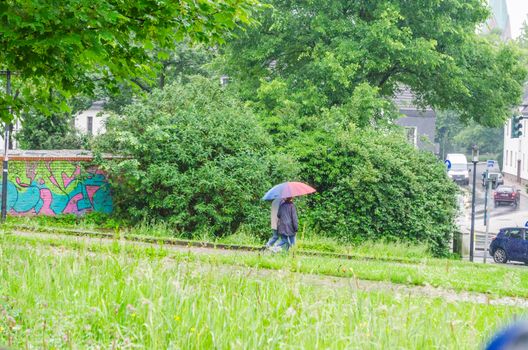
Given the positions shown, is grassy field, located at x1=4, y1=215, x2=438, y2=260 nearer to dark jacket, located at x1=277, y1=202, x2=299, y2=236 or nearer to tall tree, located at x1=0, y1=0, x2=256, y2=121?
dark jacket, located at x1=277, y1=202, x2=299, y2=236

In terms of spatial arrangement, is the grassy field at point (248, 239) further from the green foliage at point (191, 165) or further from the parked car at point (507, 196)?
the parked car at point (507, 196)

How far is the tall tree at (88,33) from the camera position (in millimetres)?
9711

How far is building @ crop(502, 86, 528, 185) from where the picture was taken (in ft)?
230

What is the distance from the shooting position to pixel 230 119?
23531 millimetres

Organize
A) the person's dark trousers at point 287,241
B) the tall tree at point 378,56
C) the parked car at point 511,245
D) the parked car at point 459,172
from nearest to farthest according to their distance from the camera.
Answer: the person's dark trousers at point 287,241 < the tall tree at point 378,56 < the parked car at point 511,245 < the parked car at point 459,172

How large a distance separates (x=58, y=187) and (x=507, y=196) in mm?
40216

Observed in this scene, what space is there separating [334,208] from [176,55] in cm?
2099

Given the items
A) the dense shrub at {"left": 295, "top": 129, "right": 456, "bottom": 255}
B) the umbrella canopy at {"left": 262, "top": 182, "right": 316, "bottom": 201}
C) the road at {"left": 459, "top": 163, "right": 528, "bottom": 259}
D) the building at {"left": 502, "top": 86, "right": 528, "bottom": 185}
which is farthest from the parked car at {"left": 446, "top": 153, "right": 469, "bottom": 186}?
the umbrella canopy at {"left": 262, "top": 182, "right": 316, "bottom": 201}

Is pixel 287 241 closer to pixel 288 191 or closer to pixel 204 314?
pixel 288 191

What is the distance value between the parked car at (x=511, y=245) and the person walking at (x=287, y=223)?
1481 cm

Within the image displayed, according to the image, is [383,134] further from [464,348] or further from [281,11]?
[464,348]

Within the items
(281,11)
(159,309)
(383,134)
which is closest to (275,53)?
(281,11)

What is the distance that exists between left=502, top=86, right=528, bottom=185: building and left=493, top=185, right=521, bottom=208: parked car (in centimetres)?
1075

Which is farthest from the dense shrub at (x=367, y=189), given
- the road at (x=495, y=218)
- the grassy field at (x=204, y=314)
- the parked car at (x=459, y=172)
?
the parked car at (x=459, y=172)
